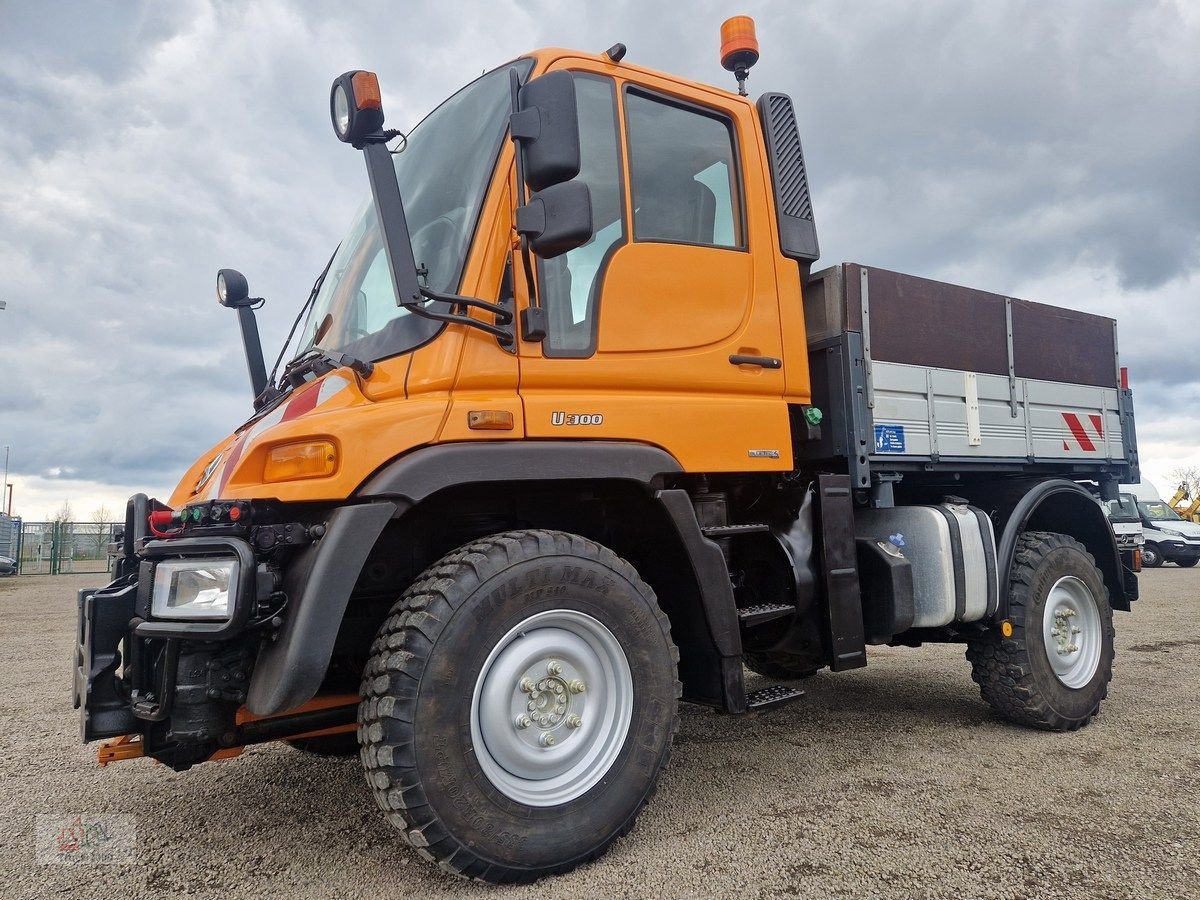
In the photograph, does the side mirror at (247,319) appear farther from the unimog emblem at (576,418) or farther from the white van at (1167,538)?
the white van at (1167,538)

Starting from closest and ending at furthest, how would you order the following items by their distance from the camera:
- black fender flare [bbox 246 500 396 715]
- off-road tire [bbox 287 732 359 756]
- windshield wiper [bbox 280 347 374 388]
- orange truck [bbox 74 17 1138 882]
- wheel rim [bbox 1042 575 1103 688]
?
1. black fender flare [bbox 246 500 396 715]
2. orange truck [bbox 74 17 1138 882]
3. windshield wiper [bbox 280 347 374 388]
4. off-road tire [bbox 287 732 359 756]
5. wheel rim [bbox 1042 575 1103 688]

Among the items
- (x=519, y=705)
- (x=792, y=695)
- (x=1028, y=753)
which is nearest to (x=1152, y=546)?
(x=1028, y=753)

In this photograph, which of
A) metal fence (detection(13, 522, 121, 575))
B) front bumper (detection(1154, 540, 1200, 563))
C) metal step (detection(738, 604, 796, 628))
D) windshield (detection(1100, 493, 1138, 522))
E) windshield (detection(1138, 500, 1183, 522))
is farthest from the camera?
metal fence (detection(13, 522, 121, 575))

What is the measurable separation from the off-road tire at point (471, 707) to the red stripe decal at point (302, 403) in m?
0.78

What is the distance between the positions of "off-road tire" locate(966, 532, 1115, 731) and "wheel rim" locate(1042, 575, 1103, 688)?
0.16ft

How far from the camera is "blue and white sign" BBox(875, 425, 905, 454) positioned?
417 centimetres

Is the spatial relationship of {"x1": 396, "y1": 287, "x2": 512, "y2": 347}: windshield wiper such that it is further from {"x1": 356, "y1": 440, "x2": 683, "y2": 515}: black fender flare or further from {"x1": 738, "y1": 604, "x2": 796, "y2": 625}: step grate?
{"x1": 738, "y1": 604, "x2": 796, "y2": 625}: step grate

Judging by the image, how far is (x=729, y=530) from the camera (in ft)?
11.5

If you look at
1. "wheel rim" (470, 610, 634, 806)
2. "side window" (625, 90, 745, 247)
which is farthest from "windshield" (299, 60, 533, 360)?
"wheel rim" (470, 610, 634, 806)

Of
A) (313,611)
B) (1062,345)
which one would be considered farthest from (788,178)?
(313,611)

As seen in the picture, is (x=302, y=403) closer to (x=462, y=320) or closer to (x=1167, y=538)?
(x=462, y=320)

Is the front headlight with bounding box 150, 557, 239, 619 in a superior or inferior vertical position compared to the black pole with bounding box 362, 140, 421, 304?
inferior

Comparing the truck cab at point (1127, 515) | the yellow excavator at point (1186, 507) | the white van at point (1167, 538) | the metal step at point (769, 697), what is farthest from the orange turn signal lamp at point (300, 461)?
the yellow excavator at point (1186, 507)

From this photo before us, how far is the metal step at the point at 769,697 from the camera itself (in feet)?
11.4
